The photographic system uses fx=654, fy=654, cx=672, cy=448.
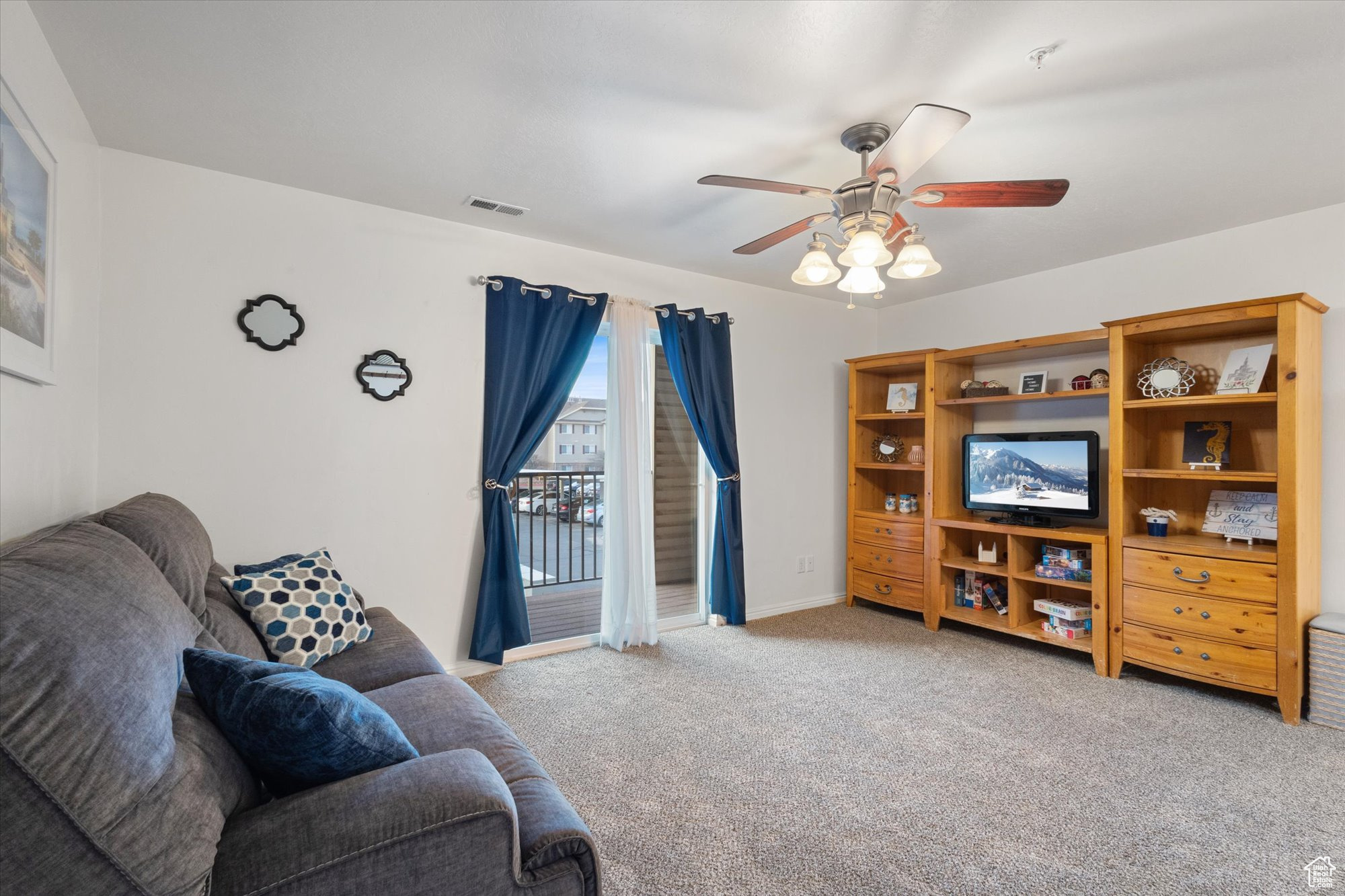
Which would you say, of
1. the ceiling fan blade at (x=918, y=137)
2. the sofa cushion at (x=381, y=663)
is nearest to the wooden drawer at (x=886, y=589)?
the ceiling fan blade at (x=918, y=137)

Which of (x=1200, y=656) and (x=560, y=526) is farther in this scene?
(x=560, y=526)

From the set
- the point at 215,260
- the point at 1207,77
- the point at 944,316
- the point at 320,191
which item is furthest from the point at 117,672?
the point at 944,316

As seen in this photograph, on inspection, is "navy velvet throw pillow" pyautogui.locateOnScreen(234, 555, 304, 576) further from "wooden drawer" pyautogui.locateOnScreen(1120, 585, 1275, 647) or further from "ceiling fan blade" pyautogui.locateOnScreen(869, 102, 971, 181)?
"wooden drawer" pyautogui.locateOnScreen(1120, 585, 1275, 647)

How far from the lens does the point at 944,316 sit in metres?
4.80

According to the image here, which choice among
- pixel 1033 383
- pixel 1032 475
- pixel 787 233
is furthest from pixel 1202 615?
pixel 787 233

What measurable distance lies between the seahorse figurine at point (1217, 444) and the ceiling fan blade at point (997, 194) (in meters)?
2.05

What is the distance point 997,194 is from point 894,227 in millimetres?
391

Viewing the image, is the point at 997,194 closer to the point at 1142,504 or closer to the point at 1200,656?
the point at 1142,504

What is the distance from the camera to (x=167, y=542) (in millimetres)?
1831

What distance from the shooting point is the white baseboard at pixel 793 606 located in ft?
15.0

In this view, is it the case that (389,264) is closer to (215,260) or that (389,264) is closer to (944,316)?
(215,260)

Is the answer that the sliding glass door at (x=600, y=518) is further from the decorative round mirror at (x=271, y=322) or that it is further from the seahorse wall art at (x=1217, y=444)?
the seahorse wall art at (x=1217, y=444)

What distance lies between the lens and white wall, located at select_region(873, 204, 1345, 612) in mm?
3117

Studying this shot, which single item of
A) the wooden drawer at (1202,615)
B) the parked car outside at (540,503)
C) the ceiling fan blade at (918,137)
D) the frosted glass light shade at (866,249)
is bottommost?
the wooden drawer at (1202,615)
